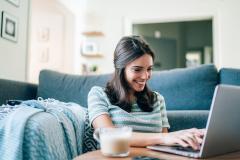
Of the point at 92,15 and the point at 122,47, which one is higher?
Result: the point at 92,15

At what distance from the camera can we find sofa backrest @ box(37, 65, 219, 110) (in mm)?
1932

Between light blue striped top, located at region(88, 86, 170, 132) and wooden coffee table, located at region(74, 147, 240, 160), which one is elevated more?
light blue striped top, located at region(88, 86, 170, 132)

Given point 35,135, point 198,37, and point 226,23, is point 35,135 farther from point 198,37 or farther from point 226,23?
point 198,37

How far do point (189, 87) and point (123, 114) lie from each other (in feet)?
2.31

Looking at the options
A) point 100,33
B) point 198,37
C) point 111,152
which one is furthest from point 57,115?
point 198,37

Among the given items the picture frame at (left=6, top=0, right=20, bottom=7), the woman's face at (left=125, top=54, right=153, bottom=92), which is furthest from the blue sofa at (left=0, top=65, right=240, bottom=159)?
A: the picture frame at (left=6, top=0, right=20, bottom=7)

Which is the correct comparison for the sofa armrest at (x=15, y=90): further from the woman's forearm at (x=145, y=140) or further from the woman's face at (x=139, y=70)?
the woman's forearm at (x=145, y=140)

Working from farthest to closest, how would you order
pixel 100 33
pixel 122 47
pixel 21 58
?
pixel 100 33, pixel 21 58, pixel 122 47

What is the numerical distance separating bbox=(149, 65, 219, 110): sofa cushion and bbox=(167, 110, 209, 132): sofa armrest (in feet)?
0.35

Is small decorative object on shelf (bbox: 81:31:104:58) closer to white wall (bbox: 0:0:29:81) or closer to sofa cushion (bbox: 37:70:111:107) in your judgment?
white wall (bbox: 0:0:29:81)

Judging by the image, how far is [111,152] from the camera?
0.88 m

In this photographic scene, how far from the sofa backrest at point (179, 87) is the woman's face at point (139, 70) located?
0.58 m

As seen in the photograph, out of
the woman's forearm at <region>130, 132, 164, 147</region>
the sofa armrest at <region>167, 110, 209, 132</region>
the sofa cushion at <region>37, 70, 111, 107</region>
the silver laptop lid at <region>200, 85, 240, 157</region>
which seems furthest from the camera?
the sofa cushion at <region>37, 70, 111, 107</region>

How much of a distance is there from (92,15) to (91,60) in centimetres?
69
